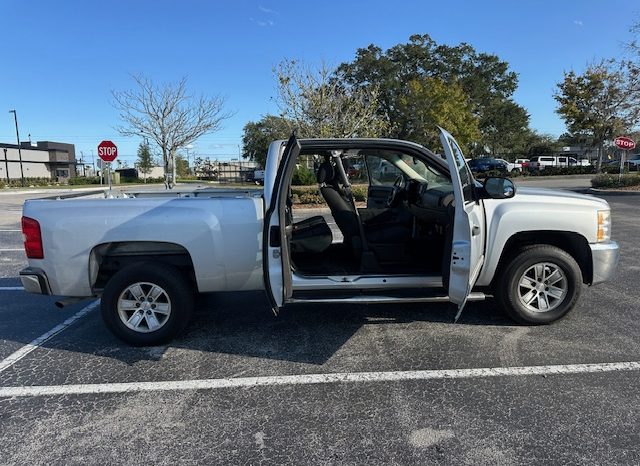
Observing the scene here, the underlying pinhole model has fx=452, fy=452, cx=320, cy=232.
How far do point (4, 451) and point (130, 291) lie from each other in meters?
1.52

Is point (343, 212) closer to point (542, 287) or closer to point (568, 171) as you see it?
point (542, 287)

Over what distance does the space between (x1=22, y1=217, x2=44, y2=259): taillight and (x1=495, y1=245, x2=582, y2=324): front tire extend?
4038 millimetres

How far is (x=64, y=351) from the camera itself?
3967mm

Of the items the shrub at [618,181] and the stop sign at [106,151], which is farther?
the shrub at [618,181]

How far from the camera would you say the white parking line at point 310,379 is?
328 centimetres

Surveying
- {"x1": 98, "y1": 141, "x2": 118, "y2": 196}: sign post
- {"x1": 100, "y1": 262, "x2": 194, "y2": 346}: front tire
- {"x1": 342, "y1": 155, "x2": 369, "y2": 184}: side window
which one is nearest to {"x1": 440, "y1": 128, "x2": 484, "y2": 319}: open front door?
{"x1": 342, "y1": 155, "x2": 369, "y2": 184}: side window

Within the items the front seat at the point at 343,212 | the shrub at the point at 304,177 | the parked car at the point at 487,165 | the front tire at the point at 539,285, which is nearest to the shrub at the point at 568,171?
the parked car at the point at 487,165

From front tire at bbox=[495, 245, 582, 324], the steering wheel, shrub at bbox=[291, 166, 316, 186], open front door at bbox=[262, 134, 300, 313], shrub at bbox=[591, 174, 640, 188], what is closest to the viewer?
open front door at bbox=[262, 134, 300, 313]

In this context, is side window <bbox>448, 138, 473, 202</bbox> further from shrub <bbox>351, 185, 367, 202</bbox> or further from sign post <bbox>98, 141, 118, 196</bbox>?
sign post <bbox>98, 141, 118, 196</bbox>

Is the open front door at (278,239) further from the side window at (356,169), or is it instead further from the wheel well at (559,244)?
the wheel well at (559,244)

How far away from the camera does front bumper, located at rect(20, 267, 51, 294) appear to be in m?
3.82

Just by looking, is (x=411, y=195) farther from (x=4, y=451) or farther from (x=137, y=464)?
(x=4, y=451)

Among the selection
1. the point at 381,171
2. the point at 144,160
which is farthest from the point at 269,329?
the point at 144,160

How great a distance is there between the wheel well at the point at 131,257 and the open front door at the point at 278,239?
2.77ft
